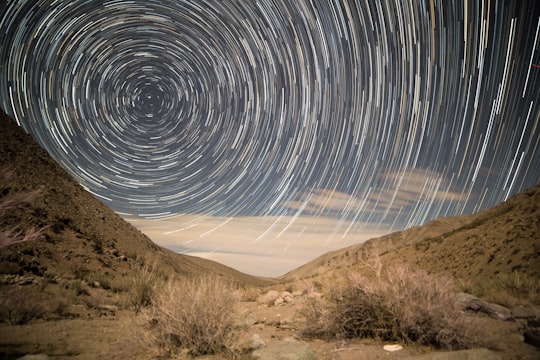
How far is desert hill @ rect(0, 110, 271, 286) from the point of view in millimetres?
15035

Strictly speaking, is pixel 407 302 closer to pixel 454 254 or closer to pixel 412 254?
pixel 454 254

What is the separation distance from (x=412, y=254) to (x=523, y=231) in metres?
13.1

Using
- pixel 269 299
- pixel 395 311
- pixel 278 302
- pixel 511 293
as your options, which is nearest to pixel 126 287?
pixel 269 299

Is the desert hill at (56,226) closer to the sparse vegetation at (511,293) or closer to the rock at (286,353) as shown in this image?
the rock at (286,353)

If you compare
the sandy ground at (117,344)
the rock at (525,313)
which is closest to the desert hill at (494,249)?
the rock at (525,313)

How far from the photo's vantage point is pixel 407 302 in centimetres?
565

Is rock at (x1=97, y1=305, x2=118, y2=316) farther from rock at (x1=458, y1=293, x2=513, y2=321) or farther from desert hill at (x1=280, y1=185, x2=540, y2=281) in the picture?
rock at (x1=458, y1=293, x2=513, y2=321)

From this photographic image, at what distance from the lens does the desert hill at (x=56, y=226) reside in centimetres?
1504

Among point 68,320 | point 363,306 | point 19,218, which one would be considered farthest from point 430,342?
point 19,218

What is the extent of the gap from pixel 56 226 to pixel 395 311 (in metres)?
20.4

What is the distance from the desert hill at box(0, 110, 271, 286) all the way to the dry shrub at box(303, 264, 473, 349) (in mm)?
7647

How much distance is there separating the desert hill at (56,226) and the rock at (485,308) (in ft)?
32.0

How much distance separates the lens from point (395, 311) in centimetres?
579

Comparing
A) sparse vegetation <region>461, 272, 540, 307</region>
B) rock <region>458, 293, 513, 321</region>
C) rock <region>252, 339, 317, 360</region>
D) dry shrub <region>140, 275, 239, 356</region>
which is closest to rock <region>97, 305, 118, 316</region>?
dry shrub <region>140, 275, 239, 356</region>
